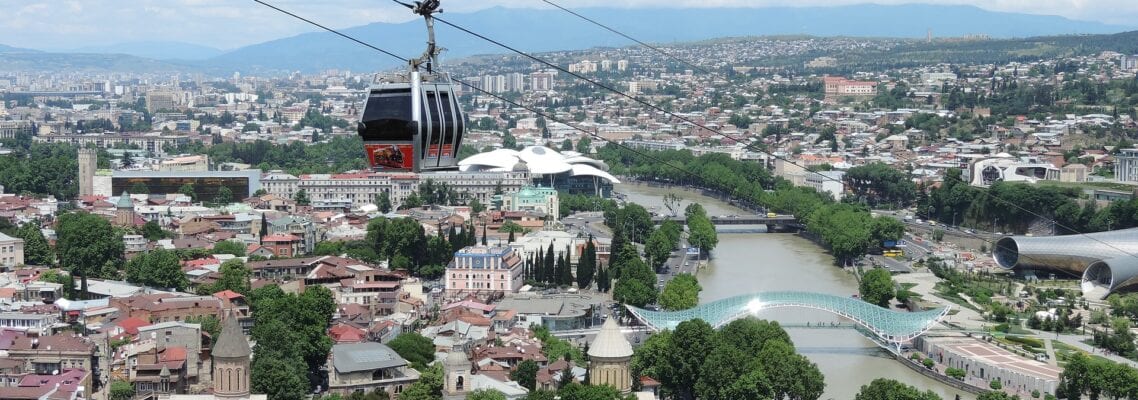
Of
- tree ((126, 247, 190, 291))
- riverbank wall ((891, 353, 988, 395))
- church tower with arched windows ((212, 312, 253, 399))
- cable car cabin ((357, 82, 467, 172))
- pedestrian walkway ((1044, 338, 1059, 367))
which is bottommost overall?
riverbank wall ((891, 353, 988, 395))

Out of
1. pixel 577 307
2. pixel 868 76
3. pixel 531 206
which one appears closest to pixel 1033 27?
pixel 868 76

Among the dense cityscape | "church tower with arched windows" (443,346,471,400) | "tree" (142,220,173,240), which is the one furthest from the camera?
"tree" (142,220,173,240)

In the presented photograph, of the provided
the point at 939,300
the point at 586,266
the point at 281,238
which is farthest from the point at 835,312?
the point at 281,238

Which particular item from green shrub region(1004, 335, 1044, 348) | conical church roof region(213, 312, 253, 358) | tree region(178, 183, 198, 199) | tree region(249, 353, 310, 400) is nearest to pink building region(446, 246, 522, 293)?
green shrub region(1004, 335, 1044, 348)

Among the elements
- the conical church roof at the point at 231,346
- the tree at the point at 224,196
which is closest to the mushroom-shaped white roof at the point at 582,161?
the tree at the point at 224,196

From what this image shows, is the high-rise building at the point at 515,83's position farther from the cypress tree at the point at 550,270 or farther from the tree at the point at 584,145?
the cypress tree at the point at 550,270

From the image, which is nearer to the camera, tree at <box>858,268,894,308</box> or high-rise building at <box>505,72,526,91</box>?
tree at <box>858,268,894,308</box>

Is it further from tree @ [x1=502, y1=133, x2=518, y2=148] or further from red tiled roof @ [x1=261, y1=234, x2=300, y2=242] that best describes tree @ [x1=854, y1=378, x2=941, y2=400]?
tree @ [x1=502, y1=133, x2=518, y2=148]
